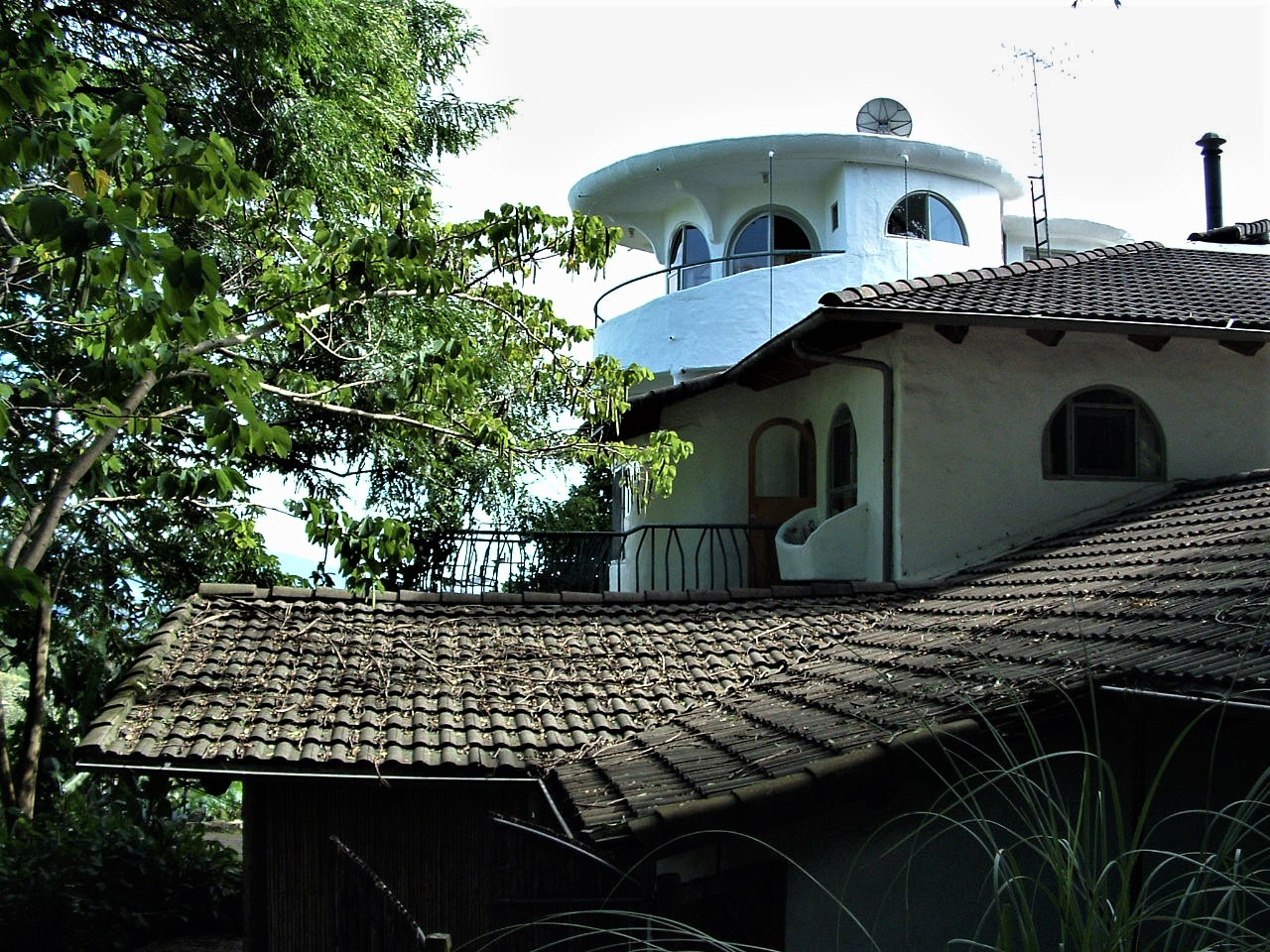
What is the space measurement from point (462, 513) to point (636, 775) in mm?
10796

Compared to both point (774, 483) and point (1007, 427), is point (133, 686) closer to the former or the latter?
point (1007, 427)

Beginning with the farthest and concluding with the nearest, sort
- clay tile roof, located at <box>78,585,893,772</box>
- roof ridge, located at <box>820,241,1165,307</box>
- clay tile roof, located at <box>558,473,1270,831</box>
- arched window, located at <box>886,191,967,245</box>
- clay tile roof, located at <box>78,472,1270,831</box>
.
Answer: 1. arched window, located at <box>886,191,967,245</box>
2. roof ridge, located at <box>820,241,1165,307</box>
3. clay tile roof, located at <box>78,585,893,772</box>
4. clay tile roof, located at <box>78,472,1270,831</box>
5. clay tile roof, located at <box>558,473,1270,831</box>


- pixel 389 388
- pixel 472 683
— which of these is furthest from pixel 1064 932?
pixel 389 388

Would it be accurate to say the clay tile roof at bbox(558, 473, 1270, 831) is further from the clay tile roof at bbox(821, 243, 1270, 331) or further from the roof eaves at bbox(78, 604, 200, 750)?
the roof eaves at bbox(78, 604, 200, 750)

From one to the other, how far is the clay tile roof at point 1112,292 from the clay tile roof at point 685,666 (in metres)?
1.54

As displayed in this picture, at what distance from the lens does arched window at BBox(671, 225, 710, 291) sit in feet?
64.8

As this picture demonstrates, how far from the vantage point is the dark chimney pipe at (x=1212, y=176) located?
18.6 meters

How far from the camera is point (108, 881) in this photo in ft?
46.6

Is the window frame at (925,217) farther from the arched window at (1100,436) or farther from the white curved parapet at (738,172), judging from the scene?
the arched window at (1100,436)

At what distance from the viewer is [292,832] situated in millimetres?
9672

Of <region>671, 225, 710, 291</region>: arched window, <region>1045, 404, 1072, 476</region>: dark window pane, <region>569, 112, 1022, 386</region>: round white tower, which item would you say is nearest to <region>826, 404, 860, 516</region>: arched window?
<region>1045, 404, 1072, 476</region>: dark window pane

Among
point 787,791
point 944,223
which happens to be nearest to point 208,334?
point 787,791

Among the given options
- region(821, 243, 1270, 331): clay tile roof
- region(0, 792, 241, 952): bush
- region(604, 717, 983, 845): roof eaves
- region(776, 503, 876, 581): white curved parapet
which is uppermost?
region(821, 243, 1270, 331): clay tile roof

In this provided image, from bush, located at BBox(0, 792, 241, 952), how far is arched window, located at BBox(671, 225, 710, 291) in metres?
9.83
